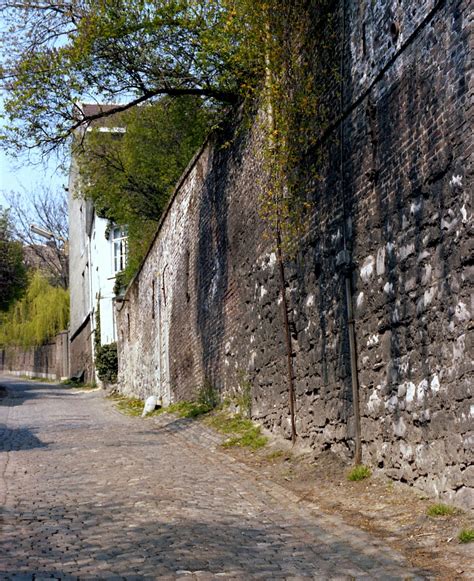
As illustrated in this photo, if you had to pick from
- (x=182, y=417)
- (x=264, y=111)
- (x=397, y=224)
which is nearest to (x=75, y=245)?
(x=182, y=417)

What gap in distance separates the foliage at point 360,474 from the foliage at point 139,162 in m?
12.4

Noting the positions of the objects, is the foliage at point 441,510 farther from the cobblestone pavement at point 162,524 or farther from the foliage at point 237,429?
the foliage at point 237,429

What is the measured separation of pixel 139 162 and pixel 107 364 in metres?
13.1

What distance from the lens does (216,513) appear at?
7.09 metres

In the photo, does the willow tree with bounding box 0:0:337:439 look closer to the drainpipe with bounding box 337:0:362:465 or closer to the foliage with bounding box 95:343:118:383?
the drainpipe with bounding box 337:0:362:465

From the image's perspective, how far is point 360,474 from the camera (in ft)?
25.8

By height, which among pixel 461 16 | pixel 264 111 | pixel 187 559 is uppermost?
pixel 264 111

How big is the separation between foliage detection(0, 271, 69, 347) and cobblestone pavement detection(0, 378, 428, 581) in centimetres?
4188

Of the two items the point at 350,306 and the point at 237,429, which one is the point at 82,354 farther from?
the point at 350,306

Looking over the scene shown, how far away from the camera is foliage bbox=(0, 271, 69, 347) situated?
2074 inches

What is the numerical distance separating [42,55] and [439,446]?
9.74 m

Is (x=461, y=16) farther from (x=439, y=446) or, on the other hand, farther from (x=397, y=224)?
(x=439, y=446)

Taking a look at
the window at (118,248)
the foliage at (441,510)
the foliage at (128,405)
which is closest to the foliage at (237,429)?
the foliage at (441,510)

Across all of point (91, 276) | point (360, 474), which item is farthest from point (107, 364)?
point (360, 474)
